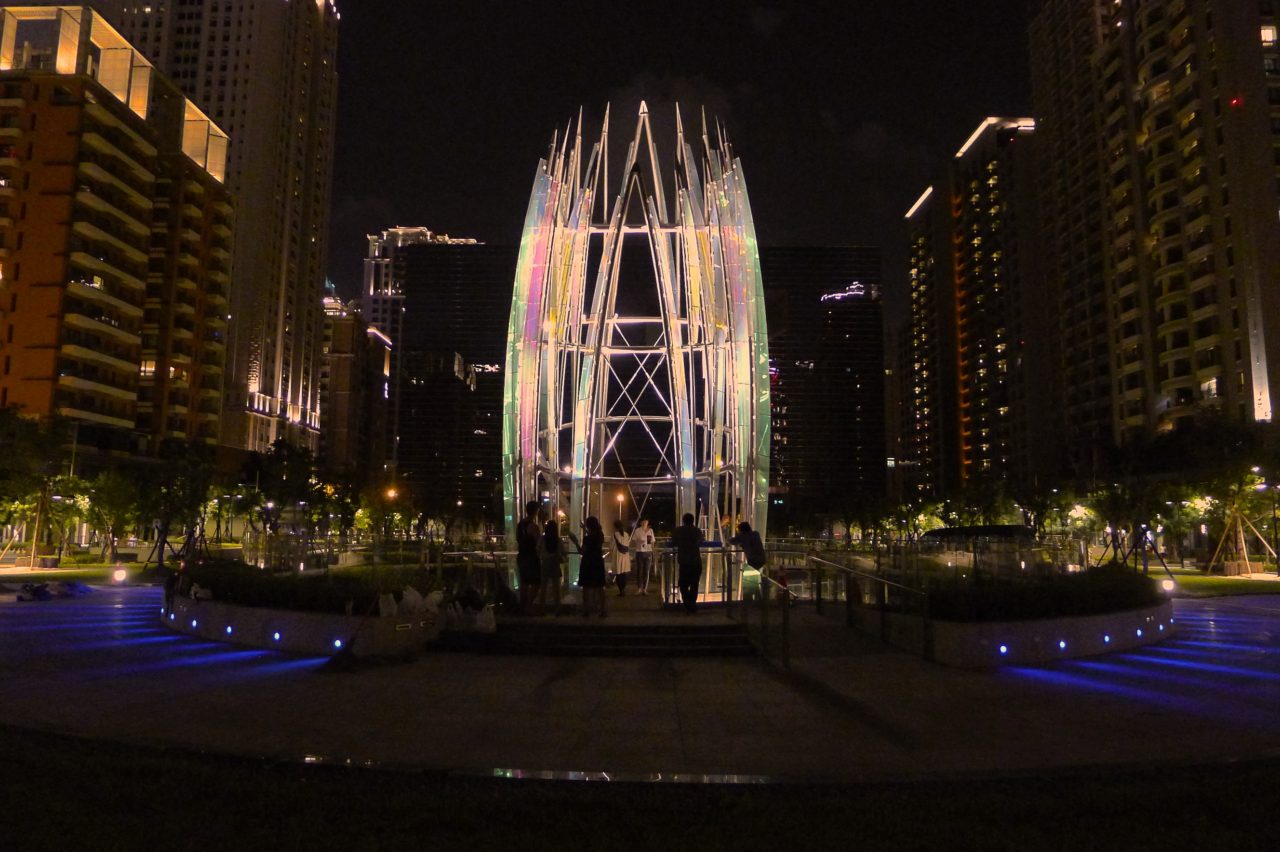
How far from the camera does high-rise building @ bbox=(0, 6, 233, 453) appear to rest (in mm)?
63938

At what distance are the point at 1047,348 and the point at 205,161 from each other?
89.6m

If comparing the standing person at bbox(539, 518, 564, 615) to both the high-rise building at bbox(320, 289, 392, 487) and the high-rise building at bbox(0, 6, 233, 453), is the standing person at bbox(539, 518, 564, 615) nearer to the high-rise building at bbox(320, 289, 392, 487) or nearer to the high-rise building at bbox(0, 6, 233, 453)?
the high-rise building at bbox(0, 6, 233, 453)

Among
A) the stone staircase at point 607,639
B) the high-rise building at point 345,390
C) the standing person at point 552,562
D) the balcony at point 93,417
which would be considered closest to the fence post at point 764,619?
the stone staircase at point 607,639

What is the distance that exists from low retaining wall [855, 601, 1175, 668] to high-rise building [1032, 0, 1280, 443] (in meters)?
51.8

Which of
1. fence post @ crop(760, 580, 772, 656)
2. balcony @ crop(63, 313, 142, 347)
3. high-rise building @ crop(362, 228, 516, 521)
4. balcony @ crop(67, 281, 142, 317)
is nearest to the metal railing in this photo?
fence post @ crop(760, 580, 772, 656)

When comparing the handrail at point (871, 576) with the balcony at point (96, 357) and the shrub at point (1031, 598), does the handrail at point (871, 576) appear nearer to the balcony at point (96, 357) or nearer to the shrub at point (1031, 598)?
the shrub at point (1031, 598)

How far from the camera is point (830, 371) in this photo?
14312cm

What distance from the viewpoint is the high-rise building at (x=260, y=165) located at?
346 feet

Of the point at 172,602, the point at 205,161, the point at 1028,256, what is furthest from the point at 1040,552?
the point at 1028,256

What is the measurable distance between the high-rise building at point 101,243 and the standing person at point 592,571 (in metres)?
58.3

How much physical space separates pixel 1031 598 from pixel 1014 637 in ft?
3.01

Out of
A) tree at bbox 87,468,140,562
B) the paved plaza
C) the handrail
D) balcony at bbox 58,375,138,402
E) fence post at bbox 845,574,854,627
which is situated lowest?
the paved plaza

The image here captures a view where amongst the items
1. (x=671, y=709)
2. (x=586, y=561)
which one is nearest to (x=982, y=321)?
(x=586, y=561)

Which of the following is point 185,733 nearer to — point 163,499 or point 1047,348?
point 163,499
